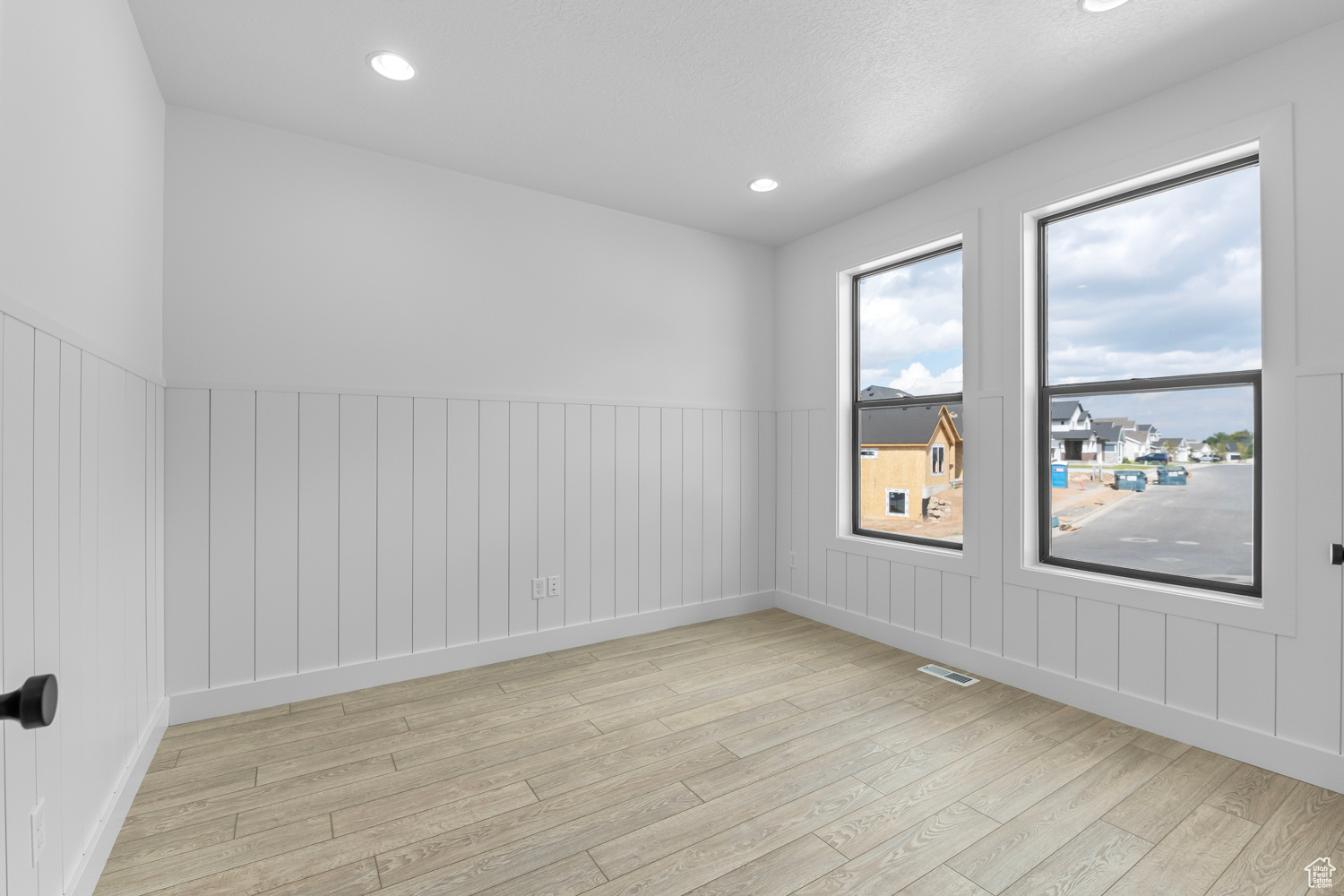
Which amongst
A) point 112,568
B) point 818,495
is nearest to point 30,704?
point 112,568

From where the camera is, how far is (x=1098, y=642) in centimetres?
272

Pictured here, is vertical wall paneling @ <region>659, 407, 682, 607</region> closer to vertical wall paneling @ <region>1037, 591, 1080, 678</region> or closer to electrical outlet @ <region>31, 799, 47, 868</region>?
vertical wall paneling @ <region>1037, 591, 1080, 678</region>

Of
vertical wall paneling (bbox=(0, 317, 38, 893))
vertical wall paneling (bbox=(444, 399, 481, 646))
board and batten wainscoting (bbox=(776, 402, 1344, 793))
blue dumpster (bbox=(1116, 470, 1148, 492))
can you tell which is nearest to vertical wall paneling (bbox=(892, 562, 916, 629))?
board and batten wainscoting (bbox=(776, 402, 1344, 793))

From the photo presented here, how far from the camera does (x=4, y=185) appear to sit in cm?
126

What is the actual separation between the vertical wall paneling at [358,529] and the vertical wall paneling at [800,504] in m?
2.70

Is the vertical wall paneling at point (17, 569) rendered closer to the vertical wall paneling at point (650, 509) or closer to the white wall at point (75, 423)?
the white wall at point (75, 423)

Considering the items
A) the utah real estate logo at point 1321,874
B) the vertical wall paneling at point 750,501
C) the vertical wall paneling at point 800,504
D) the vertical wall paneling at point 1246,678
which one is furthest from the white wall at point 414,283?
the utah real estate logo at point 1321,874

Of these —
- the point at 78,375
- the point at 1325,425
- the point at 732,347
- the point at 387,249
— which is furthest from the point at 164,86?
the point at 1325,425

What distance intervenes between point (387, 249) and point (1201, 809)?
404cm

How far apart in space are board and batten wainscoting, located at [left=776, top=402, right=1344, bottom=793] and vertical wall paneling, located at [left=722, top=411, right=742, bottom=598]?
587 mm

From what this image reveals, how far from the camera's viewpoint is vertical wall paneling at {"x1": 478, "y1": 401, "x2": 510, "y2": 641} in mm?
3350

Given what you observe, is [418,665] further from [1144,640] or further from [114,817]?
[1144,640]

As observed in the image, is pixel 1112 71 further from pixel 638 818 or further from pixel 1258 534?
pixel 638 818

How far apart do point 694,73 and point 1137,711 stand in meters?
3.23
